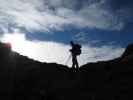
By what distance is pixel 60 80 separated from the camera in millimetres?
41375

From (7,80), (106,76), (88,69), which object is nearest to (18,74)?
(7,80)

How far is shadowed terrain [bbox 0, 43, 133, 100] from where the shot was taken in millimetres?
32438

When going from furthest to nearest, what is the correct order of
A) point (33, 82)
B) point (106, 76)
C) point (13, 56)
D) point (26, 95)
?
point (13, 56) < point (33, 82) < point (26, 95) < point (106, 76)

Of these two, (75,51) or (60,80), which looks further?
(75,51)

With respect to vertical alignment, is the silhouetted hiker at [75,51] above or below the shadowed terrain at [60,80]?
above

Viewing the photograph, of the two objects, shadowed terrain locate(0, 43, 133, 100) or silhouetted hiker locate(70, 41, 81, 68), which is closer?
shadowed terrain locate(0, 43, 133, 100)

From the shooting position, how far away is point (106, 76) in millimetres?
36531

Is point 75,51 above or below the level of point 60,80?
above

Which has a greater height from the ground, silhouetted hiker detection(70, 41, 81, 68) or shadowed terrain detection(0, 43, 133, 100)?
silhouetted hiker detection(70, 41, 81, 68)

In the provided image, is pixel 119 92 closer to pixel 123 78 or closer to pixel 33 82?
pixel 123 78

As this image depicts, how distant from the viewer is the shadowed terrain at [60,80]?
3244 cm

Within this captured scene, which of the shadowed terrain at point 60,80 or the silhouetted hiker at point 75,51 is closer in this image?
the shadowed terrain at point 60,80

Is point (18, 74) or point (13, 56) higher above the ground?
point (13, 56)

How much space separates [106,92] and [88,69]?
43.8 ft
